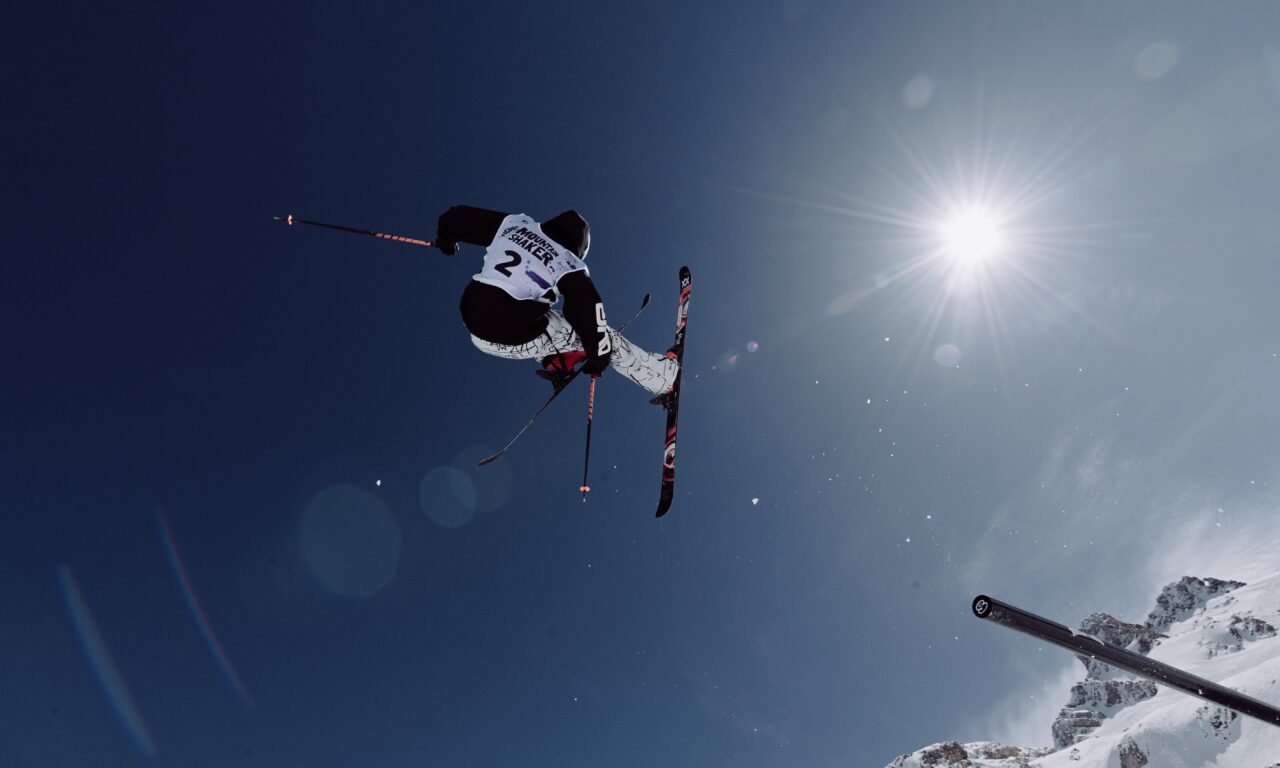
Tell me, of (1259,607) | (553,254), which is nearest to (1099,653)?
(553,254)

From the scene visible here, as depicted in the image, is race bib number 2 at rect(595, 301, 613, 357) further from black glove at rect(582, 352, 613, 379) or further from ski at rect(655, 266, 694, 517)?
ski at rect(655, 266, 694, 517)

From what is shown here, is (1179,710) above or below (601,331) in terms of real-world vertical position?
above

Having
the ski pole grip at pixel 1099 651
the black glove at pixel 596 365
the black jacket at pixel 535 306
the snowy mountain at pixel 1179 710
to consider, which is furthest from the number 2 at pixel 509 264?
the snowy mountain at pixel 1179 710

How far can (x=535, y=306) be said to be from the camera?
7.12 m

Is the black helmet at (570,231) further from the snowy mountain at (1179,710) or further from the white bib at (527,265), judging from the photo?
the snowy mountain at (1179,710)

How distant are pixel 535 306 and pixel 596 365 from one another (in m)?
0.98

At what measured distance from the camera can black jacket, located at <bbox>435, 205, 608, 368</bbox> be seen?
273 inches

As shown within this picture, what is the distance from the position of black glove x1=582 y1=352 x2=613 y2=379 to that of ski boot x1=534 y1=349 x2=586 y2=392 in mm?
437

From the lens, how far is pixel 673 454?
10.3m

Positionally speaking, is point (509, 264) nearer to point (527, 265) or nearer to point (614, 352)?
point (527, 265)

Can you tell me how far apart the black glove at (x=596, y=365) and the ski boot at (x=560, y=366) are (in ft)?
1.43

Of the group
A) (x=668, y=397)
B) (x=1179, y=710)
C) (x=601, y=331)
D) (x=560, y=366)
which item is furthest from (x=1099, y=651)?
(x=1179, y=710)

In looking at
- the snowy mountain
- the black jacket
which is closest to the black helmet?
the black jacket

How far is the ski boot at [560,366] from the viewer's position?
7961 millimetres
